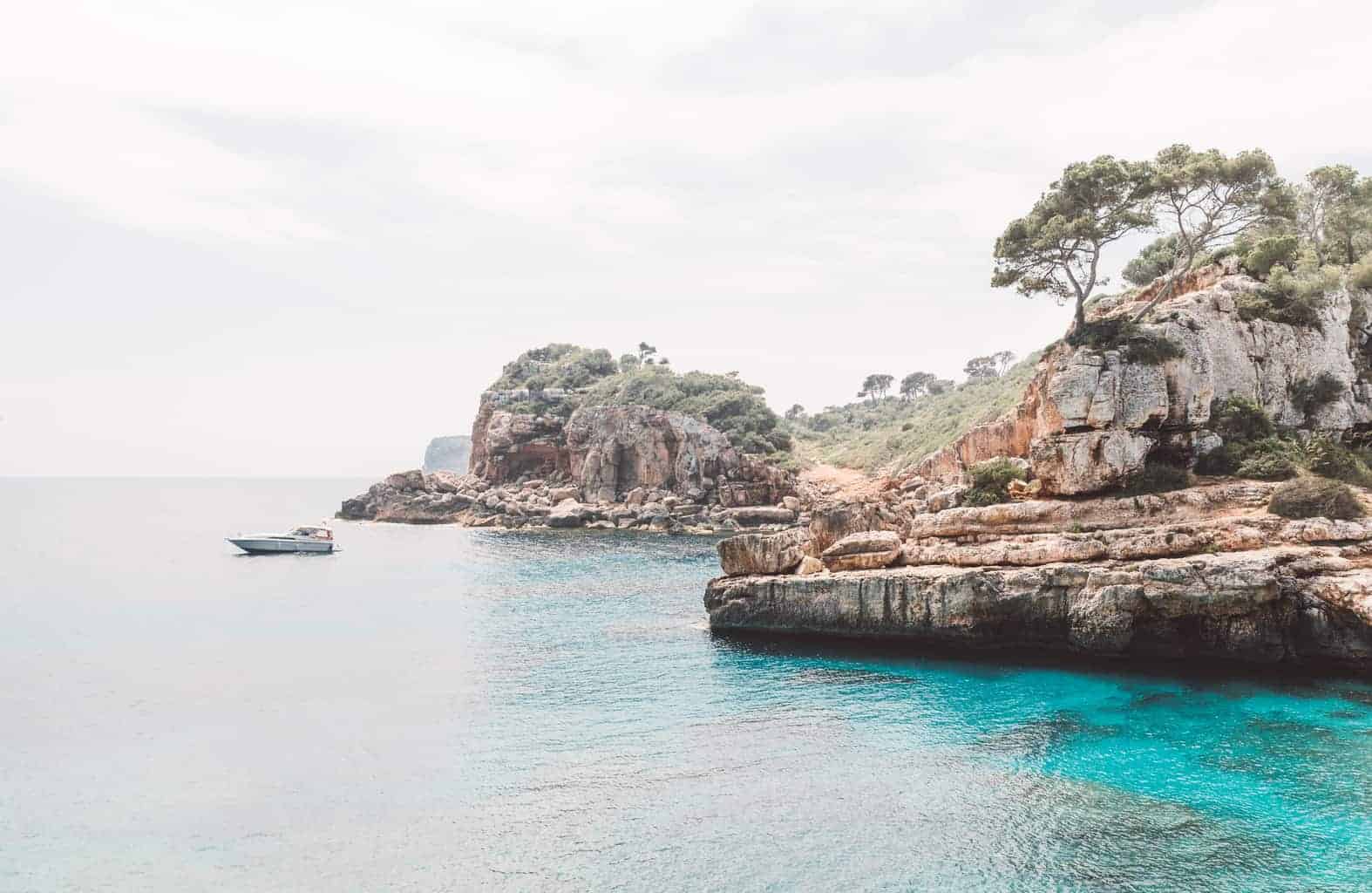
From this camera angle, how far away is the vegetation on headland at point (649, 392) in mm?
106875

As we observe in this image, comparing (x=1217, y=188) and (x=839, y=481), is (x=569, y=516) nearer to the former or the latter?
(x=839, y=481)

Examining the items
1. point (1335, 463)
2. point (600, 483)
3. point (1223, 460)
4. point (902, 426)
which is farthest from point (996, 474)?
point (902, 426)

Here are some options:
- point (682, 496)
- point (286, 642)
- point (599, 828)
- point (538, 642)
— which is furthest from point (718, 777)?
point (682, 496)

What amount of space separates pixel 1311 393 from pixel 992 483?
15173 mm

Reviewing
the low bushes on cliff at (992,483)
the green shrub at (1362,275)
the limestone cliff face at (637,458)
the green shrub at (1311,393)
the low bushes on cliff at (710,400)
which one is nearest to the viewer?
the low bushes on cliff at (992,483)

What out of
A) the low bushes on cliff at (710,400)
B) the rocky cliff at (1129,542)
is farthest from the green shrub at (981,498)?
the low bushes on cliff at (710,400)

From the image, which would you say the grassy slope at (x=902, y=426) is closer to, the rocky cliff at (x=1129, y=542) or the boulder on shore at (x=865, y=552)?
the rocky cliff at (x=1129, y=542)

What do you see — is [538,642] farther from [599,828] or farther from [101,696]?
[599,828]

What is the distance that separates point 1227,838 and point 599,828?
42.7ft

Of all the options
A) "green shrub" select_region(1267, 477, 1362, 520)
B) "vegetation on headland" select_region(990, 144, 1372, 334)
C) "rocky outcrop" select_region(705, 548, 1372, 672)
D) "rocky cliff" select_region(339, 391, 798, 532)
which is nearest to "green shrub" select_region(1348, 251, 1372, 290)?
"vegetation on headland" select_region(990, 144, 1372, 334)

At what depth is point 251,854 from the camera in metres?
16.8

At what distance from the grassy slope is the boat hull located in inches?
2406

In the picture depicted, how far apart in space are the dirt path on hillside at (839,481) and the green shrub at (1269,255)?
43.4 metres

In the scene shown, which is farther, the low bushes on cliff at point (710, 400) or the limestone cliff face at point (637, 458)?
the low bushes on cliff at point (710, 400)
